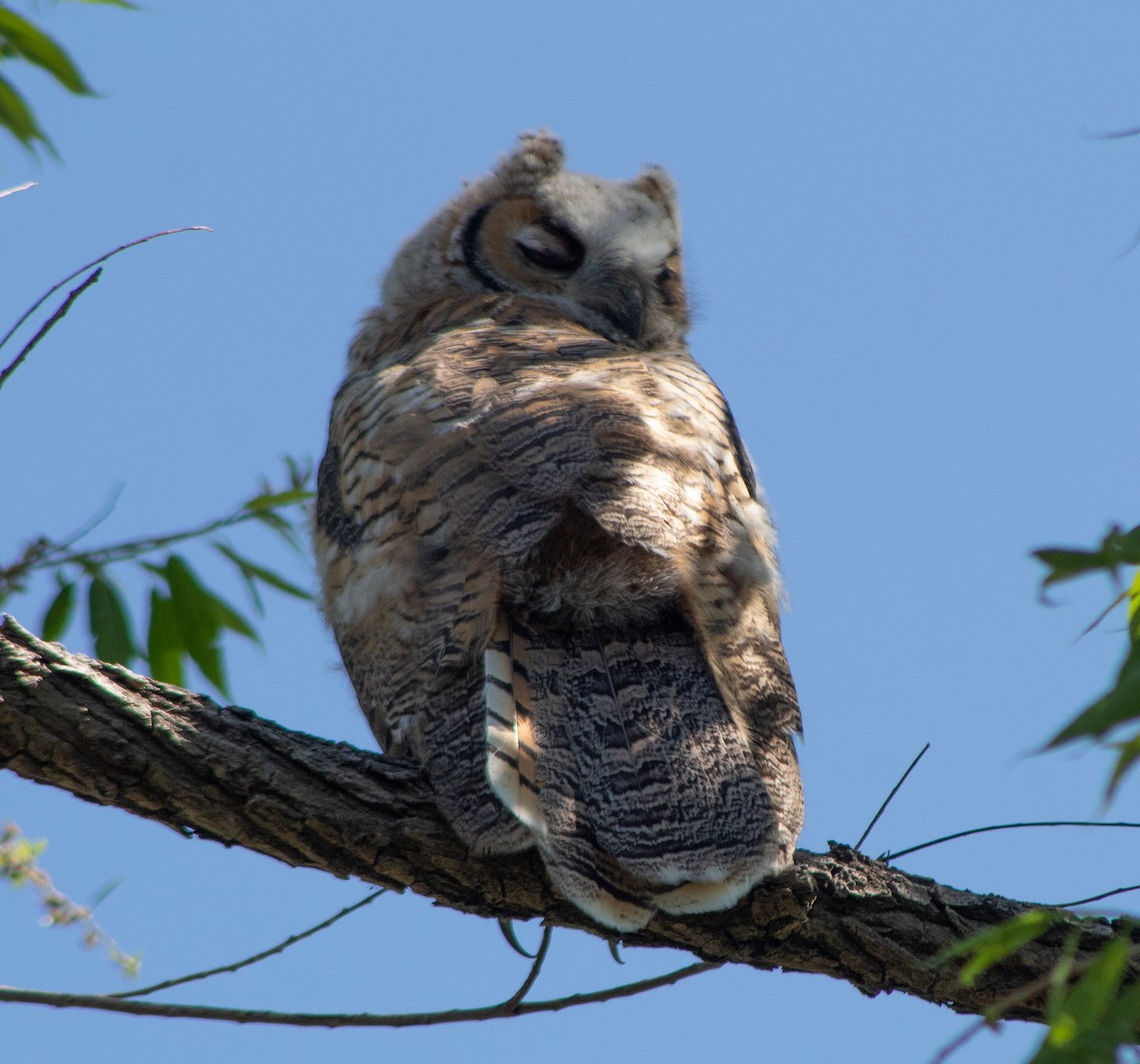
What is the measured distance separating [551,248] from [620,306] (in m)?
0.34

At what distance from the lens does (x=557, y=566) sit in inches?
99.0

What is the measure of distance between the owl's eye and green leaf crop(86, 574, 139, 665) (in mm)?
1914

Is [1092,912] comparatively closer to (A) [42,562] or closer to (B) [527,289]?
(A) [42,562]

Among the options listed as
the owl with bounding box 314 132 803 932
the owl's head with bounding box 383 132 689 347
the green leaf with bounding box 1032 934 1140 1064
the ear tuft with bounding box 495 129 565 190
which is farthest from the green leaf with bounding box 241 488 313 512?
the green leaf with bounding box 1032 934 1140 1064

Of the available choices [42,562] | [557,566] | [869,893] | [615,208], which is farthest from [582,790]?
[615,208]

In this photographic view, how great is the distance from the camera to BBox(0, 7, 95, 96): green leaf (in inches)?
79.3

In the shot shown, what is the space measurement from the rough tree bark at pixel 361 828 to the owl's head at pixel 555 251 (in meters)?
2.13

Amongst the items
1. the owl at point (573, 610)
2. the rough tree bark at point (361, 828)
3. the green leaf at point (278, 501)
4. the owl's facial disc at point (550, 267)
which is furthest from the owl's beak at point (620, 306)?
the rough tree bark at point (361, 828)

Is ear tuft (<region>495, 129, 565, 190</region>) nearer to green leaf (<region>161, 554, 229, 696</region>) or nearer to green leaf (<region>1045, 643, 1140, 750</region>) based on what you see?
green leaf (<region>161, 554, 229, 696</region>)

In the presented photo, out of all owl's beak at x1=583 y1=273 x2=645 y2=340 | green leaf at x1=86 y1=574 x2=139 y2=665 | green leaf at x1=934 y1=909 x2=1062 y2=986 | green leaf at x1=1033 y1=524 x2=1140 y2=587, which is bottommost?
green leaf at x1=934 y1=909 x2=1062 y2=986

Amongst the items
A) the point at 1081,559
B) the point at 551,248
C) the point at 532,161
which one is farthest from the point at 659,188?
the point at 1081,559

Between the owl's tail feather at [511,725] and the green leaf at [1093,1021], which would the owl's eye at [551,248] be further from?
the green leaf at [1093,1021]

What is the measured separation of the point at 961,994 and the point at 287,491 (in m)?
1.86

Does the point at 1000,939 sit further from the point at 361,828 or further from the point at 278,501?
the point at 278,501
